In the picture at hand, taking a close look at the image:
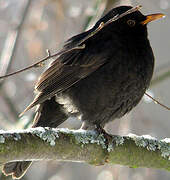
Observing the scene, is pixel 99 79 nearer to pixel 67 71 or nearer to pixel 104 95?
pixel 104 95

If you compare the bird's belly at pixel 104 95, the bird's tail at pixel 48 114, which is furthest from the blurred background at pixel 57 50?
the bird's belly at pixel 104 95

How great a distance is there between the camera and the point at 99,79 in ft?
14.5

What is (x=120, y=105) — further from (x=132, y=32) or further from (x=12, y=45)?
(x=12, y=45)

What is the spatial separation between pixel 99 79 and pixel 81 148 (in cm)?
105

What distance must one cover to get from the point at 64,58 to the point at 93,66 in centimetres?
38

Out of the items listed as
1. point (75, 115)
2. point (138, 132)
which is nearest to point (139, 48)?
point (75, 115)

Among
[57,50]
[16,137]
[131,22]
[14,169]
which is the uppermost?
[16,137]

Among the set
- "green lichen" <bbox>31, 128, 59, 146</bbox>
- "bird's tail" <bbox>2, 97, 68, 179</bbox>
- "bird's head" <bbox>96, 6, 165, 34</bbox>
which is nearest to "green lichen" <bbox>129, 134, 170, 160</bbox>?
"green lichen" <bbox>31, 128, 59, 146</bbox>

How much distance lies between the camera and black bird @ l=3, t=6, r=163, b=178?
14.3 ft

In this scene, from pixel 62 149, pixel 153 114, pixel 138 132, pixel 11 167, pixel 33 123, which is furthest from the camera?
pixel 153 114

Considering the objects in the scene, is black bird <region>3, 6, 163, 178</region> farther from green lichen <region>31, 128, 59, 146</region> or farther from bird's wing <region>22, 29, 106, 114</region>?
green lichen <region>31, 128, 59, 146</region>

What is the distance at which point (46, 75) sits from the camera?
468 cm

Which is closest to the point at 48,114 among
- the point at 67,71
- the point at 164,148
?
the point at 67,71

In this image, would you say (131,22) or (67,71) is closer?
(67,71)
